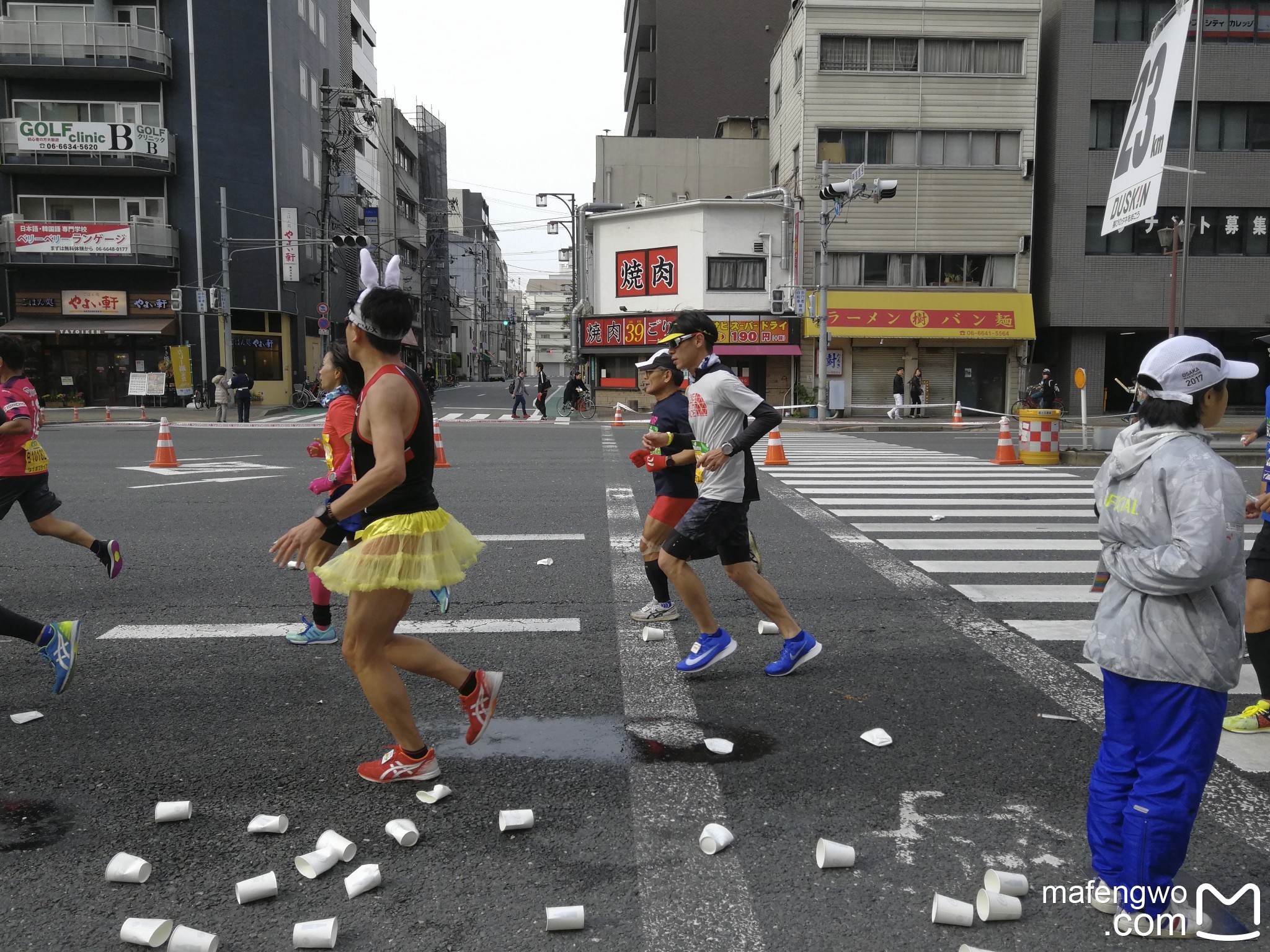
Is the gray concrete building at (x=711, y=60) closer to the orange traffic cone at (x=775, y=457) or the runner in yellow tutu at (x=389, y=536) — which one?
the orange traffic cone at (x=775, y=457)

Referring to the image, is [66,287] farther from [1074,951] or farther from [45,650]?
[1074,951]

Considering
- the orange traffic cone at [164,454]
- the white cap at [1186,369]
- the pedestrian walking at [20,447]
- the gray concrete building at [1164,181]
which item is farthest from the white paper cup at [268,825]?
the gray concrete building at [1164,181]

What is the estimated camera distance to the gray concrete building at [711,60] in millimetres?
50281

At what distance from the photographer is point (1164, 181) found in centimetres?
3238

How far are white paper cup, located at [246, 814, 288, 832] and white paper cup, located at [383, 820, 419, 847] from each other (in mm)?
373

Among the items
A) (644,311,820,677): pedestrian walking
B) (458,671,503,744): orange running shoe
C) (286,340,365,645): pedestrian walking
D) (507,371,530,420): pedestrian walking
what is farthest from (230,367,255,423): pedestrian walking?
(458,671,503,744): orange running shoe

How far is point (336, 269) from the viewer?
52906mm

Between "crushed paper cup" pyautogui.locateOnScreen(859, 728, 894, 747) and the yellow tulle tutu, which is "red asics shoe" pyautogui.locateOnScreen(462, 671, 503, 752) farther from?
"crushed paper cup" pyautogui.locateOnScreen(859, 728, 894, 747)

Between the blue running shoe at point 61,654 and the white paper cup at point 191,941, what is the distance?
2549mm

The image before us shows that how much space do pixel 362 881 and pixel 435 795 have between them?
67 centimetres

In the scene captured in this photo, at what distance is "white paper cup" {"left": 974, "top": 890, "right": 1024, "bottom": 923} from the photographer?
280cm

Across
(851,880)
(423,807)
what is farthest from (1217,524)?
(423,807)

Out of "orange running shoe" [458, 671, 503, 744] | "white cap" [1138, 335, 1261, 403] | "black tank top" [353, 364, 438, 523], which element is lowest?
"orange running shoe" [458, 671, 503, 744]

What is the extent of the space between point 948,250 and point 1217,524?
3350 cm
